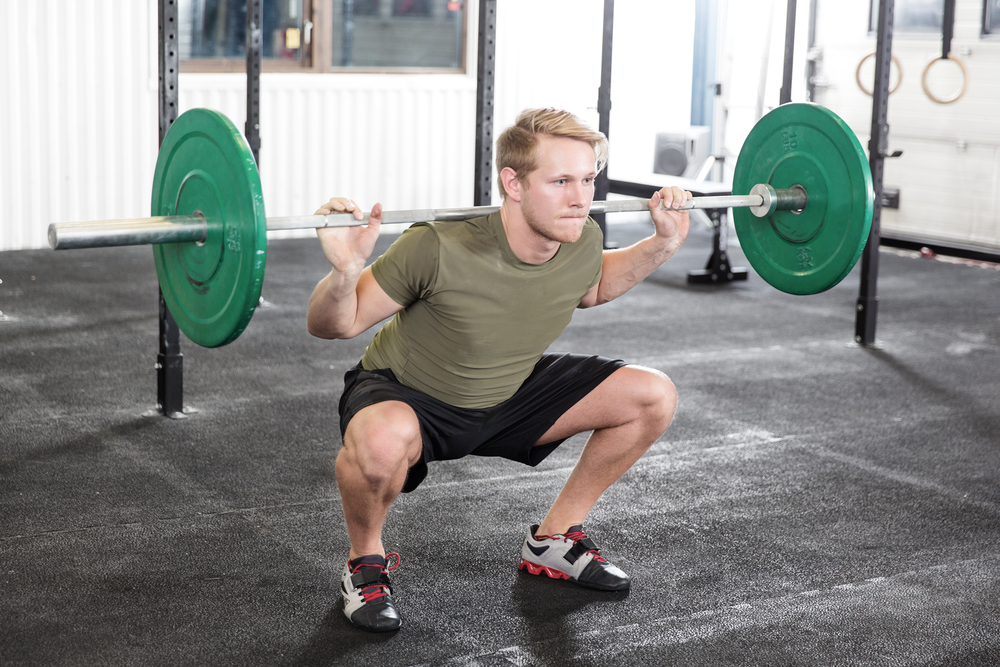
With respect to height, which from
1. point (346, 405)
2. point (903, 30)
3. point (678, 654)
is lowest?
point (678, 654)

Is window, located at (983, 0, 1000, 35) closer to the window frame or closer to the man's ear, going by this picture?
the window frame

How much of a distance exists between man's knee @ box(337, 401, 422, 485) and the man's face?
1.33 ft

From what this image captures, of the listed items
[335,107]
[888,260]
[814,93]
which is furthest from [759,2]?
[335,107]

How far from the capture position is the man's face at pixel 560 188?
6.19 feet

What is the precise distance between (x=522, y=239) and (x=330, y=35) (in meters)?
4.92

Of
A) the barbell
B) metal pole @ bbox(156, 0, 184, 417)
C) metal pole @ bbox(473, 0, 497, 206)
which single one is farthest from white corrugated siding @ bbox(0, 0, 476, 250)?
the barbell

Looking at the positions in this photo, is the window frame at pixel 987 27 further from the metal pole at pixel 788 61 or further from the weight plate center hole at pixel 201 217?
the weight plate center hole at pixel 201 217

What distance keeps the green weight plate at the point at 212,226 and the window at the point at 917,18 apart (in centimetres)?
540

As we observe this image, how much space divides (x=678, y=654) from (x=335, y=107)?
5.16 metres

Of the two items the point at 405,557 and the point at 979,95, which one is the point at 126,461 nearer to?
the point at 405,557

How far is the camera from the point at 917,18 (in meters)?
6.48

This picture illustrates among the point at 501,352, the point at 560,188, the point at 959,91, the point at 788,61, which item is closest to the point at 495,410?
the point at 501,352

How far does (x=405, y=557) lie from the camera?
2.23 metres

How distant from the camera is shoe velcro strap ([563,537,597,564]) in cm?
211
